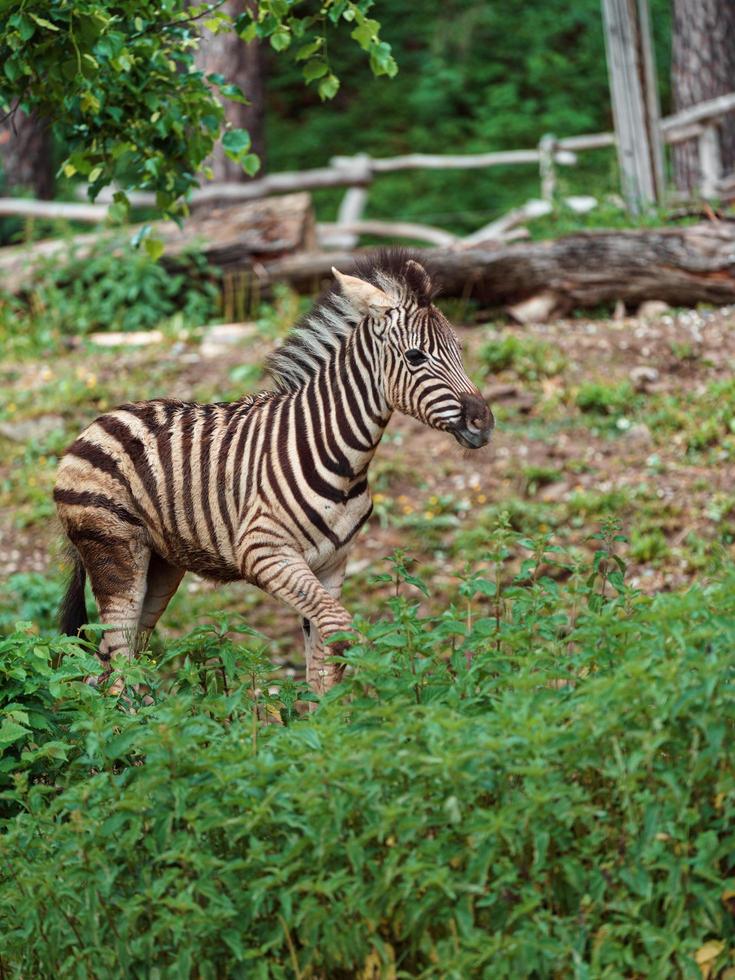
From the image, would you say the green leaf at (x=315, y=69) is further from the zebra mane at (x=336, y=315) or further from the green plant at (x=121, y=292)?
the green plant at (x=121, y=292)

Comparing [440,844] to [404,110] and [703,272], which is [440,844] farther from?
[404,110]

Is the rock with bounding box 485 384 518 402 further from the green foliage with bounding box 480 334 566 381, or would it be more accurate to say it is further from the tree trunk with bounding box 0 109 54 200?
the tree trunk with bounding box 0 109 54 200

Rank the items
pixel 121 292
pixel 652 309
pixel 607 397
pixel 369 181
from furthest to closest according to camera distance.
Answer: pixel 369 181, pixel 121 292, pixel 652 309, pixel 607 397

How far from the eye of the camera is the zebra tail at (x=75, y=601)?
7.11 metres

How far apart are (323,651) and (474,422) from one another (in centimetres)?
124

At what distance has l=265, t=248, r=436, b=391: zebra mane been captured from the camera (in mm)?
6273

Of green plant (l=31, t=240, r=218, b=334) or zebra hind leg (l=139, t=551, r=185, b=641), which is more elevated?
green plant (l=31, t=240, r=218, b=334)

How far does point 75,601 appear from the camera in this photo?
7113 millimetres

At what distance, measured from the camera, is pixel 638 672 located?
4.11 meters

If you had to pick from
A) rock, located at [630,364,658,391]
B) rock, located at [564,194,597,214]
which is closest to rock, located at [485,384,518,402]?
rock, located at [630,364,658,391]

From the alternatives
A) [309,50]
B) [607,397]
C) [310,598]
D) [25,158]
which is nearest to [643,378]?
[607,397]

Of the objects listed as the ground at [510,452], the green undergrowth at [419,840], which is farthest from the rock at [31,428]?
the green undergrowth at [419,840]

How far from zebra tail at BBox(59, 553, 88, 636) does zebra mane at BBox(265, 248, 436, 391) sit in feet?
4.56

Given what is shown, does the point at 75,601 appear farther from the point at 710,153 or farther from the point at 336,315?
the point at 710,153
